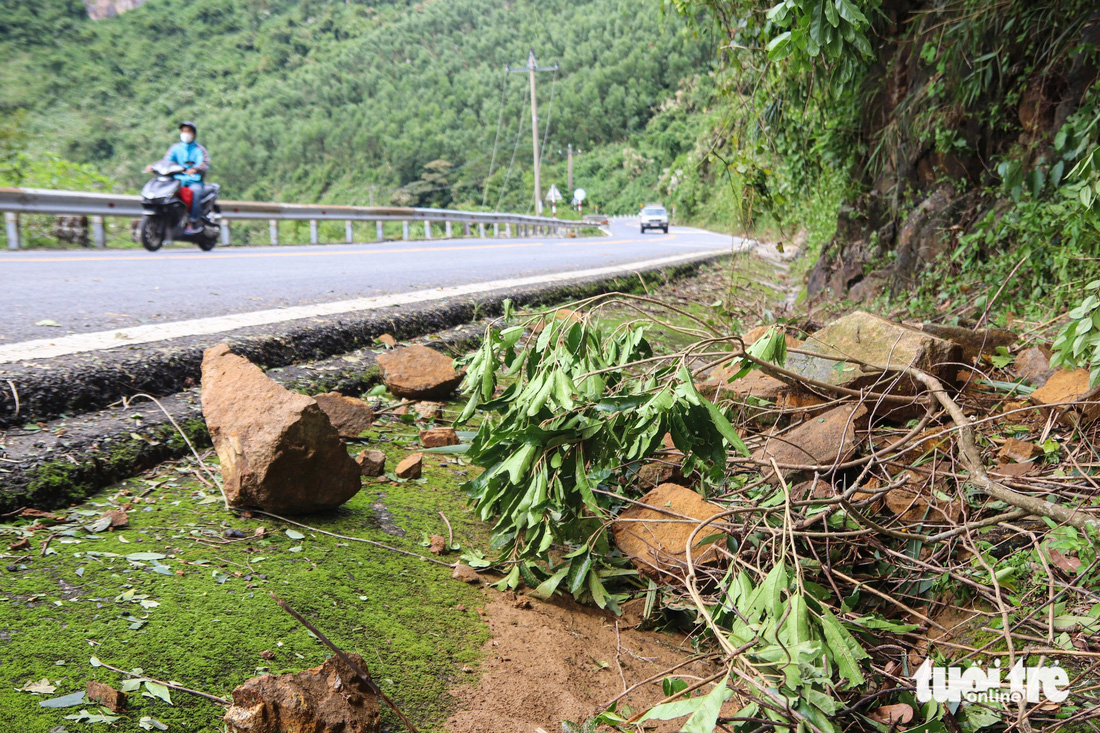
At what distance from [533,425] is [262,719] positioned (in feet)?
3.31

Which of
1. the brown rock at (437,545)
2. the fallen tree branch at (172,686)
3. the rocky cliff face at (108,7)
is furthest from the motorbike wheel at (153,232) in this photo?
the rocky cliff face at (108,7)

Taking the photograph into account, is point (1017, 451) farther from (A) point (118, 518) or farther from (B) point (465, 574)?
(A) point (118, 518)

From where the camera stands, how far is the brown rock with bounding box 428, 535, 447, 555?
2014mm

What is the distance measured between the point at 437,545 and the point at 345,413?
2.23ft

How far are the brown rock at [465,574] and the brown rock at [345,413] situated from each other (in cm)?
72

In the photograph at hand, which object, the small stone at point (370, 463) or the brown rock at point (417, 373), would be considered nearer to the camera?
the small stone at point (370, 463)

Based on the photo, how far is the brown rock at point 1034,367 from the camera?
287cm

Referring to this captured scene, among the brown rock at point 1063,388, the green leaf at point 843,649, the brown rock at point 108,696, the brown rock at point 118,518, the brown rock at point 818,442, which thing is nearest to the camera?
the brown rock at point 108,696

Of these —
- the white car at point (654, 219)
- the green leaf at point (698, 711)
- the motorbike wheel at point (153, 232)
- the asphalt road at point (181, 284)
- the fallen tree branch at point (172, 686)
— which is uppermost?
the white car at point (654, 219)

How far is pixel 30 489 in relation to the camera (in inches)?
65.2

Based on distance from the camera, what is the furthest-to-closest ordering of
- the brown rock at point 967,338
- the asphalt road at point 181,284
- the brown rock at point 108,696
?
the asphalt road at point 181,284 → the brown rock at point 967,338 → the brown rock at point 108,696

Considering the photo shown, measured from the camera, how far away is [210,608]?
1.46m

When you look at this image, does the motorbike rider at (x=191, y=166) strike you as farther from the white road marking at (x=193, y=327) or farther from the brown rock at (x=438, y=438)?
the brown rock at (x=438, y=438)

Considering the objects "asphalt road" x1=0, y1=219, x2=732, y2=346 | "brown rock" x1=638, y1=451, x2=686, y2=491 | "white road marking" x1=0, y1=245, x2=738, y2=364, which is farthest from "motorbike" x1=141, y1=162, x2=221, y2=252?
"brown rock" x1=638, y1=451, x2=686, y2=491
